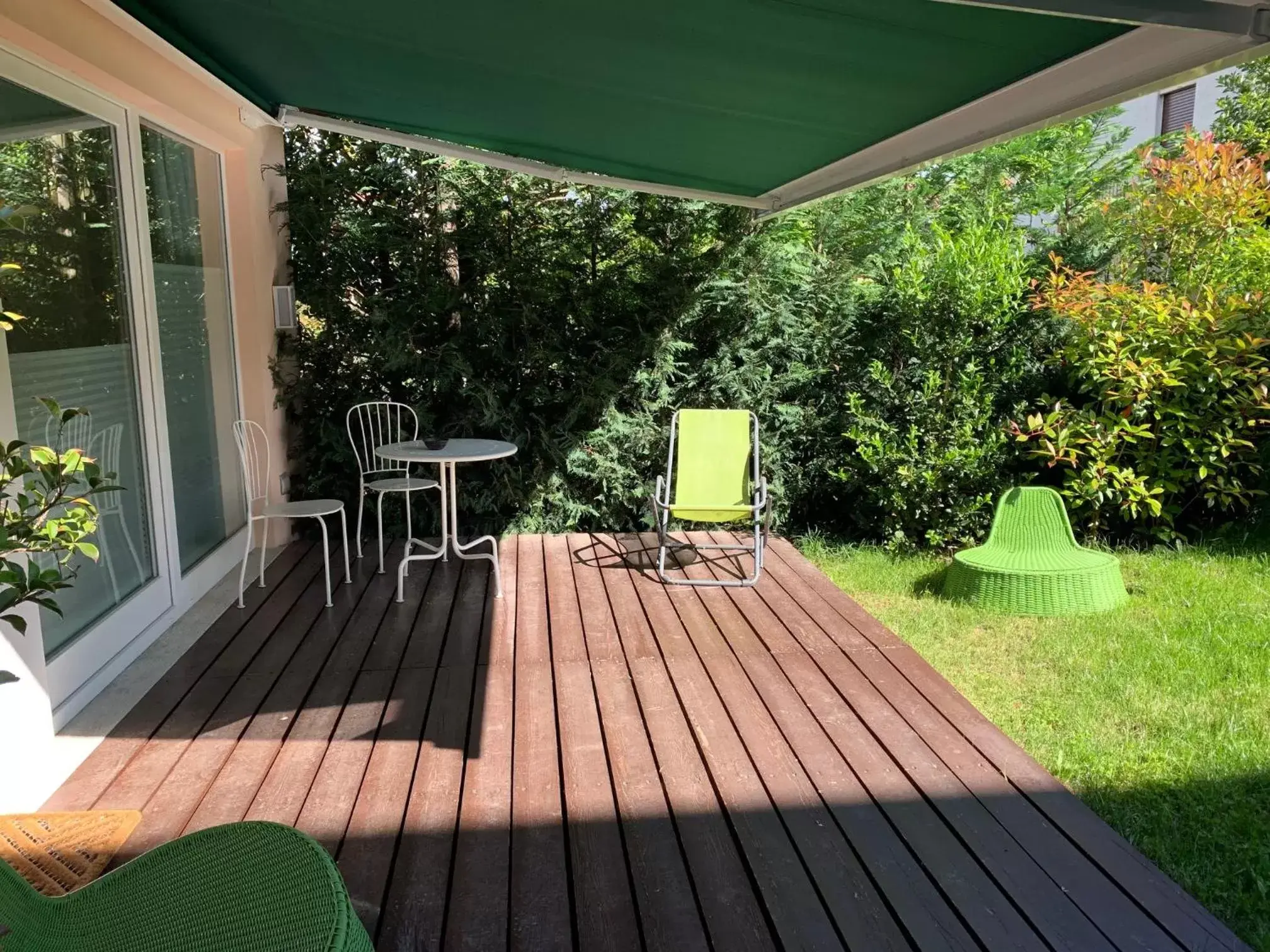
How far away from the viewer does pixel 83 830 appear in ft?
8.52

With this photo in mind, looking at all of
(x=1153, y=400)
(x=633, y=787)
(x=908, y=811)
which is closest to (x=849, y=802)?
(x=908, y=811)

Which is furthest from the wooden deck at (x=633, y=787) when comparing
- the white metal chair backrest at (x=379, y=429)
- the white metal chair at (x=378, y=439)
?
the white metal chair backrest at (x=379, y=429)

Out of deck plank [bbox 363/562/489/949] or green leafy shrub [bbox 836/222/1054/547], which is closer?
deck plank [bbox 363/562/489/949]

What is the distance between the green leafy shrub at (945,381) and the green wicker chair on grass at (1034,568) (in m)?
0.72

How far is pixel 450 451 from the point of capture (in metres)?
4.93

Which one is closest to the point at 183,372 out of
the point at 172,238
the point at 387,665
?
the point at 172,238

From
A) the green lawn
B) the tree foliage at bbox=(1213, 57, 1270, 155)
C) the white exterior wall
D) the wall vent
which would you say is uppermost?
the white exterior wall

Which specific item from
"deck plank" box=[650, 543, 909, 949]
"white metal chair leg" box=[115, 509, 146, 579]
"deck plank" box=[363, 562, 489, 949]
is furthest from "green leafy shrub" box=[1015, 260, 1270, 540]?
"white metal chair leg" box=[115, 509, 146, 579]

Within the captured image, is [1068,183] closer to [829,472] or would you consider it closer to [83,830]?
[829,472]

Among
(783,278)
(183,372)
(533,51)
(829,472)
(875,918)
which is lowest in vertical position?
(875,918)

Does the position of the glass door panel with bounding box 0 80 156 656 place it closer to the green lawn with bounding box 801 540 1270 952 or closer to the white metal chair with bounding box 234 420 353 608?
the white metal chair with bounding box 234 420 353 608

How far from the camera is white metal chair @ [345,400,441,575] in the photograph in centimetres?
570

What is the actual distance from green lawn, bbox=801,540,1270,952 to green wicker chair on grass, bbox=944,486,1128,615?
0.34ft

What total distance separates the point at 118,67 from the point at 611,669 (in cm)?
331
